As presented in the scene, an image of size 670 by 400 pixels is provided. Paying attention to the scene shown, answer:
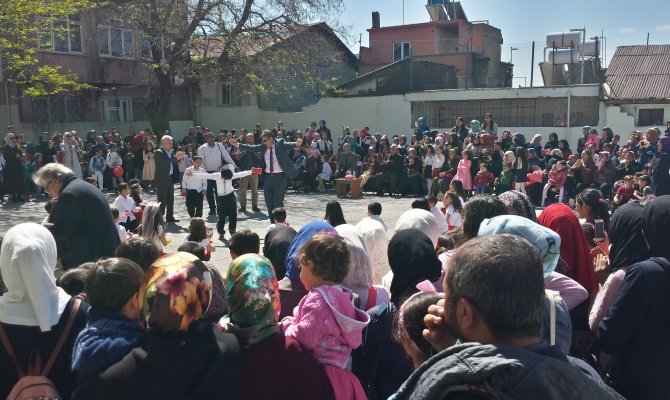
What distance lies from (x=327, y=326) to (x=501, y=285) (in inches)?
53.1

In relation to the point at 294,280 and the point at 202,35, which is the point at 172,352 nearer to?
the point at 294,280

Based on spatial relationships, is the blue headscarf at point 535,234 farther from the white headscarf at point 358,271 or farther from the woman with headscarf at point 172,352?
the woman with headscarf at point 172,352

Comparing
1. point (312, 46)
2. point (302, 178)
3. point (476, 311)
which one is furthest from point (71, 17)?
point (476, 311)

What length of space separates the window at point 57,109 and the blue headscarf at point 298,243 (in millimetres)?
23751

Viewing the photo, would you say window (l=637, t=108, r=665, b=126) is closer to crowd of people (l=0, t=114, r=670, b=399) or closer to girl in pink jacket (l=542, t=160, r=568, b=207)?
girl in pink jacket (l=542, t=160, r=568, b=207)

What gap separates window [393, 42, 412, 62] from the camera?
37906 mm

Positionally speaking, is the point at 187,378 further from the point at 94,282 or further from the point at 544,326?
the point at 544,326

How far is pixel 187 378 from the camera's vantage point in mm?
2336

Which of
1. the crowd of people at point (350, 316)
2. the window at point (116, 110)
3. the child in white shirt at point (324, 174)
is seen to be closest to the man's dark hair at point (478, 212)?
the crowd of people at point (350, 316)

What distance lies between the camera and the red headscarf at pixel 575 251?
13.5ft

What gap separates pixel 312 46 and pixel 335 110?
4.21m

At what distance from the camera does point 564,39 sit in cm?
2612

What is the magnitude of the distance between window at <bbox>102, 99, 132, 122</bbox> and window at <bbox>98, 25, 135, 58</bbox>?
212cm

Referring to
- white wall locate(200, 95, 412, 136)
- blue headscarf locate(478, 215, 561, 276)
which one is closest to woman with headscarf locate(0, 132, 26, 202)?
white wall locate(200, 95, 412, 136)
